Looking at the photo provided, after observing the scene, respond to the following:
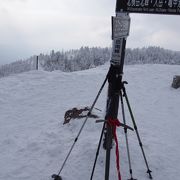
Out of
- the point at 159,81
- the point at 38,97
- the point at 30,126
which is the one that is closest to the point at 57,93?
the point at 38,97

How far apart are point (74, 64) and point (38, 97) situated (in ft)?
361

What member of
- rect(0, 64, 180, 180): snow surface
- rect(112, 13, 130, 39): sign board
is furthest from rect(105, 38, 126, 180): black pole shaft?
rect(0, 64, 180, 180): snow surface

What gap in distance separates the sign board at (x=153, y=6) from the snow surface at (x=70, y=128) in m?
3.57

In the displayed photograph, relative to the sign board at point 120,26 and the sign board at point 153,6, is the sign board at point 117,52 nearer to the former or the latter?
the sign board at point 120,26

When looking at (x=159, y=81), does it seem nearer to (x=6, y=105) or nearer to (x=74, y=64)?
(x=6, y=105)

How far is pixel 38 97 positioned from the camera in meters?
15.9

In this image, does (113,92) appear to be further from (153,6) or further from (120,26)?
(153,6)

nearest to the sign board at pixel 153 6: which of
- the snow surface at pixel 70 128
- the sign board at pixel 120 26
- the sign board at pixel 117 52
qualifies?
the sign board at pixel 120 26

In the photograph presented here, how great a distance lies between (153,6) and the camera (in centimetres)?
673

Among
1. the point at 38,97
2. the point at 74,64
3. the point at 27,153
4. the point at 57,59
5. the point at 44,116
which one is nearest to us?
the point at 27,153

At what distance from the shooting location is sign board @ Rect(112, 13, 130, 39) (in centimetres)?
651

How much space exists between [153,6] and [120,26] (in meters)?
0.93

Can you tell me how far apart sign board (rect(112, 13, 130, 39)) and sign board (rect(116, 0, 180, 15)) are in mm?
307

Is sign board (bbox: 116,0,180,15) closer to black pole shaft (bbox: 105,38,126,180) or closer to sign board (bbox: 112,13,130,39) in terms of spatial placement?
sign board (bbox: 112,13,130,39)
